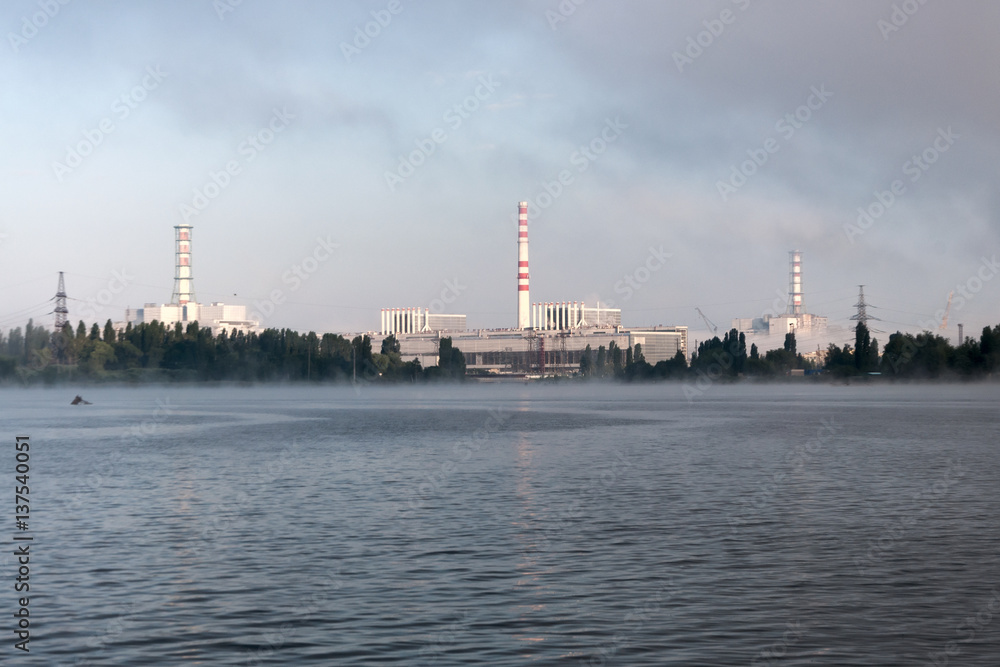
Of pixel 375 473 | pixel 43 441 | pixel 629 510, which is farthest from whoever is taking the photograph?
→ pixel 43 441

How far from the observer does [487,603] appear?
18.7 m

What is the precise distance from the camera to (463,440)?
6500 cm

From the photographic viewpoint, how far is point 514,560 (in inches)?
897

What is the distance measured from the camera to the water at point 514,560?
16.1 metres

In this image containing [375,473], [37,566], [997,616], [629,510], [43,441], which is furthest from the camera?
[43,441]

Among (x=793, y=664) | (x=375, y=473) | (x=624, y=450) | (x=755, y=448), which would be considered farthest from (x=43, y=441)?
(x=793, y=664)

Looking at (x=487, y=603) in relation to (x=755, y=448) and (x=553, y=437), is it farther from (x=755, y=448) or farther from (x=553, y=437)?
(x=553, y=437)

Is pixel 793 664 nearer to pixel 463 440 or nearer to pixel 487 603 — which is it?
pixel 487 603

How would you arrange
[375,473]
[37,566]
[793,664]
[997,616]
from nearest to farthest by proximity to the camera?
[793,664]
[997,616]
[37,566]
[375,473]

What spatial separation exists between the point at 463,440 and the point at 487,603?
Result: 152 feet

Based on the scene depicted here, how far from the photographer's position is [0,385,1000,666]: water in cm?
1606

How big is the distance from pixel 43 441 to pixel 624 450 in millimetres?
36477

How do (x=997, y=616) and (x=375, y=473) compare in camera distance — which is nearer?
(x=997, y=616)

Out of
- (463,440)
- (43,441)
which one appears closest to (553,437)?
(463,440)
